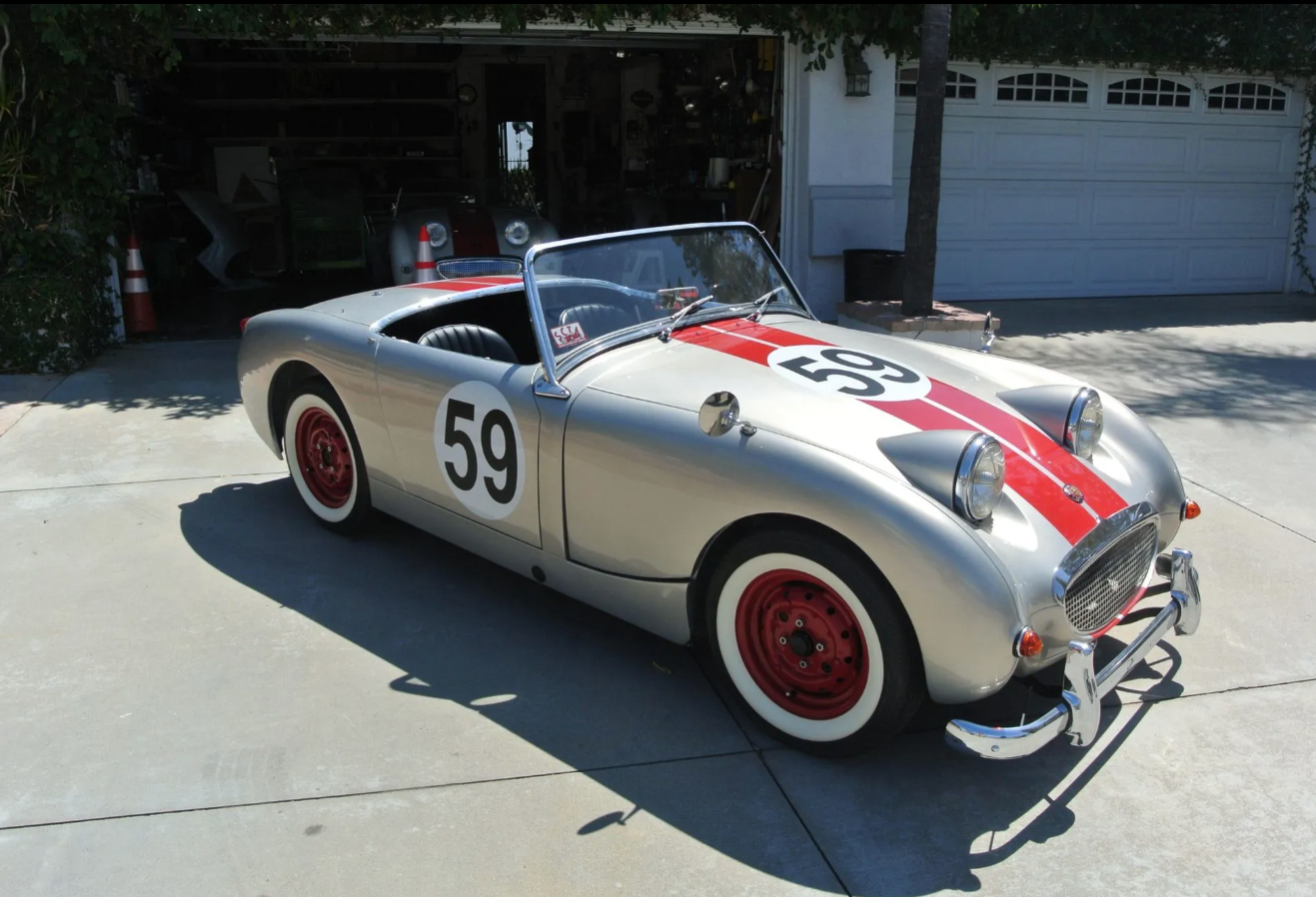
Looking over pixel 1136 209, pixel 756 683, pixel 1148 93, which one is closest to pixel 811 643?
pixel 756 683

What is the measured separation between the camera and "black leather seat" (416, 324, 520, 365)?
4133 mm

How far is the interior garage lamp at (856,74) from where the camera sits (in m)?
9.17

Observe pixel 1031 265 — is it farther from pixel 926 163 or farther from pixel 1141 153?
pixel 926 163

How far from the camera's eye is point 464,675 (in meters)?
3.32

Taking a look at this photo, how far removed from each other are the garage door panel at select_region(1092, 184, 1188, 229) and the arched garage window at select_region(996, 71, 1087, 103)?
105cm

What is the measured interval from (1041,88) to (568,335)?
9.18m

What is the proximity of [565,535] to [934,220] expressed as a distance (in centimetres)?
578

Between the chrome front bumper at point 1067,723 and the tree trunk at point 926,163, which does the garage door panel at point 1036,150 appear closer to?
the tree trunk at point 926,163

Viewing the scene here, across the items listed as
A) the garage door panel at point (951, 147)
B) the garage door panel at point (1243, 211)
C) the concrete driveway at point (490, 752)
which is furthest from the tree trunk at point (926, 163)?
the garage door panel at point (1243, 211)

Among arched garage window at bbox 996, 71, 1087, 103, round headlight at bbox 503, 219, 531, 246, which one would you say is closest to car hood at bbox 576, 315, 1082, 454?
round headlight at bbox 503, 219, 531, 246

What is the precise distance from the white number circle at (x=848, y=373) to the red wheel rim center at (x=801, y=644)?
0.67m

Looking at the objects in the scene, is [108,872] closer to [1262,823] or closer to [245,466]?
[1262,823]

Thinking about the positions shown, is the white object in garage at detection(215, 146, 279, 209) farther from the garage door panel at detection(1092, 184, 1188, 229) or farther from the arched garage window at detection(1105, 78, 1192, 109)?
the arched garage window at detection(1105, 78, 1192, 109)

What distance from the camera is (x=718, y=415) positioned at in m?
2.87
